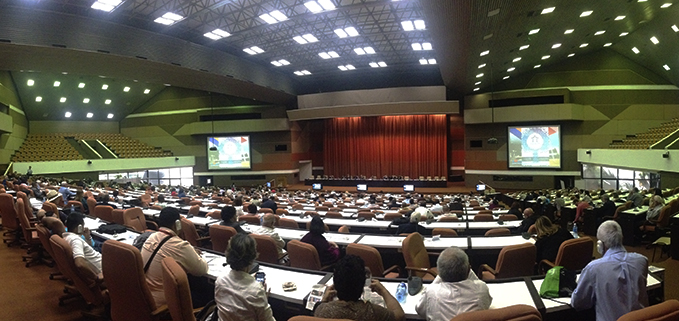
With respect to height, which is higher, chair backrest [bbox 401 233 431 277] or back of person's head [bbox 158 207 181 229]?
back of person's head [bbox 158 207 181 229]

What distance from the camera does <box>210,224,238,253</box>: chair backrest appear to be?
17.5 ft

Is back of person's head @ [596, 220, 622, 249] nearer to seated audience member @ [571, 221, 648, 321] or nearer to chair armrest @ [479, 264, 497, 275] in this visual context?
seated audience member @ [571, 221, 648, 321]

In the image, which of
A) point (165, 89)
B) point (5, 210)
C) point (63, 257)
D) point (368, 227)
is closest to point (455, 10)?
point (368, 227)

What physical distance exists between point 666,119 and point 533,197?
40.9ft

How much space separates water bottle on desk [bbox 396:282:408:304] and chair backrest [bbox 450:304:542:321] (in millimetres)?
1211

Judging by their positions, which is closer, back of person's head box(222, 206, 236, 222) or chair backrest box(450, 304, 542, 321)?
chair backrest box(450, 304, 542, 321)

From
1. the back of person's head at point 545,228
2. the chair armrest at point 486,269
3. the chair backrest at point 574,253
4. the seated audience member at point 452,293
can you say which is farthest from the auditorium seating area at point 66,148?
the chair backrest at point 574,253

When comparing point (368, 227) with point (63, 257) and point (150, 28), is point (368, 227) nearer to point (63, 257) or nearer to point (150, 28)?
point (63, 257)

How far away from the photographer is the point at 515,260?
4363 millimetres

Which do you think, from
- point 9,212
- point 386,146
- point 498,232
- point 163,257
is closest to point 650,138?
point 386,146

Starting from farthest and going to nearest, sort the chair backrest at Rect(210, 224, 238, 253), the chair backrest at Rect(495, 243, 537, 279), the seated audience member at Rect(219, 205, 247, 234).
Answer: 1. the seated audience member at Rect(219, 205, 247, 234)
2. the chair backrest at Rect(210, 224, 238, 253)
3. the chair backrest at Rect(495, 243, 537, 279)

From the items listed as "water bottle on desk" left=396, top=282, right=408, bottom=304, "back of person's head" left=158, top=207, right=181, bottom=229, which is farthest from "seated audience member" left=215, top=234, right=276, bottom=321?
"back of person's head" left=158, top=207, right=181, bottom=229

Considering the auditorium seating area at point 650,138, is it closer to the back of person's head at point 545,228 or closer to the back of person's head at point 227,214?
the back of person's head at point 545,228

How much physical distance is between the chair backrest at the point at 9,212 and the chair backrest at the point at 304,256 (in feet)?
21.8
